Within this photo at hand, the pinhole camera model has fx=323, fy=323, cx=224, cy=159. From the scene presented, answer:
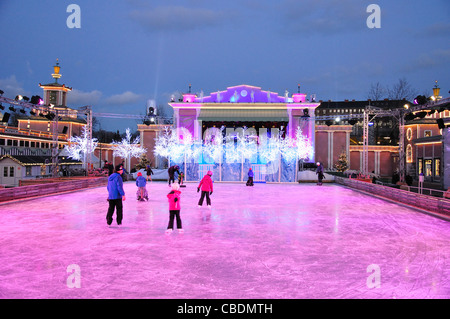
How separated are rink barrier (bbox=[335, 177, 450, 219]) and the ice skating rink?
658mm

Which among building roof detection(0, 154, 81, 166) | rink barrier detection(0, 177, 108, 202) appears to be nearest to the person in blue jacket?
rink barrier detection(0, 177, 108, 202)

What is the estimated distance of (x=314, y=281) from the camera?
4.88 meters

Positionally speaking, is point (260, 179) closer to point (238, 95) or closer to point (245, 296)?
point (238, 95)

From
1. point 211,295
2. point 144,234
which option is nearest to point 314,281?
point 211,295

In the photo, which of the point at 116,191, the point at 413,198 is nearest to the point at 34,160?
the point at 116,191

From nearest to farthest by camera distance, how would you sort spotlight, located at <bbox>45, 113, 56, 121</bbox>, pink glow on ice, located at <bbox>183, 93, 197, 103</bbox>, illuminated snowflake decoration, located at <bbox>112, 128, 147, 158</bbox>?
spotlight, located at <bbox>45, 113, 56, 121</bbox> < pink glow on ice, located at <bbox>183, 93, 197, 103</bbox> < illuminated snowflake decoration, located at <bbox>112, 128, 147, 158</bbox>

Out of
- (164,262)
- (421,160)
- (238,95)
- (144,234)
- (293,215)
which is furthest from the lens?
(238,95)

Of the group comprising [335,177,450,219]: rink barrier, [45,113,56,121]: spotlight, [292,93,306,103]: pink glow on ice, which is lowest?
[335,177,450,219]: rink barrier

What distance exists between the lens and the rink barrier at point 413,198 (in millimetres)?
11328

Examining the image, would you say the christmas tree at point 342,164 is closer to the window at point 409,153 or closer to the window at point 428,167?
the window at point 409,153

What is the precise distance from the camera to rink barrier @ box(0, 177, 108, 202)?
Result: 46.9 feet

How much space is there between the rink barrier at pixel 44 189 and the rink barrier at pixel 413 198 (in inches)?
678

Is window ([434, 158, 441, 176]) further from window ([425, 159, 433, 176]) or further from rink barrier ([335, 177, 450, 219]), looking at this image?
rink barrier ([335, 177, 450, 219])
